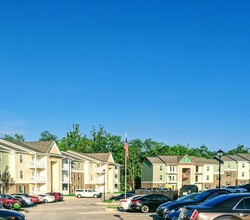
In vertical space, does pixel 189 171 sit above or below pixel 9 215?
below

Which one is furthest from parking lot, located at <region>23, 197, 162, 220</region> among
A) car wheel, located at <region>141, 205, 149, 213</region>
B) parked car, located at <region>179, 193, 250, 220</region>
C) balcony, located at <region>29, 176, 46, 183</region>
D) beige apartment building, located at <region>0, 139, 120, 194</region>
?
balcony, located at <region>29, 176, 46, 183</region>

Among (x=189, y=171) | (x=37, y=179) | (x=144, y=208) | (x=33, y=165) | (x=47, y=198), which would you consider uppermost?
(x=144, y=208)

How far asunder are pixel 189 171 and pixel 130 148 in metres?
19.9

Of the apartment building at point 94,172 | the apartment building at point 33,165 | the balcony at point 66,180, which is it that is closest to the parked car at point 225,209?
the apartment building at point 33,165

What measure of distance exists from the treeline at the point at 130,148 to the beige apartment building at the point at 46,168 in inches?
664

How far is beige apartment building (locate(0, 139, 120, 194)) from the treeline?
1687 cm

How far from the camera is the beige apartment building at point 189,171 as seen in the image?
8394 centimetres

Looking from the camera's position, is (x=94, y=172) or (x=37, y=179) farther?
(x=94, y=172)

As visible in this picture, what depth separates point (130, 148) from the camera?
98.4m

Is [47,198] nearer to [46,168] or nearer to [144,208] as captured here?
[46,168]

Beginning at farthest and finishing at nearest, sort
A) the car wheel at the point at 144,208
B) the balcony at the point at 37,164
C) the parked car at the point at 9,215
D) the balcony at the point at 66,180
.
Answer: the balcony at the point at 66,180 → the balcony at the point at 37,164 → the car wheel at the point at 144,208 → the parked car at the point at 9,215

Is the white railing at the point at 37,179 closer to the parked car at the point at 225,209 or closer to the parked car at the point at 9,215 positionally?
the parked car at the point at 9,215

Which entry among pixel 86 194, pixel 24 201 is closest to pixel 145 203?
pixel 24 201

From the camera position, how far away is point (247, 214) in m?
10.2
